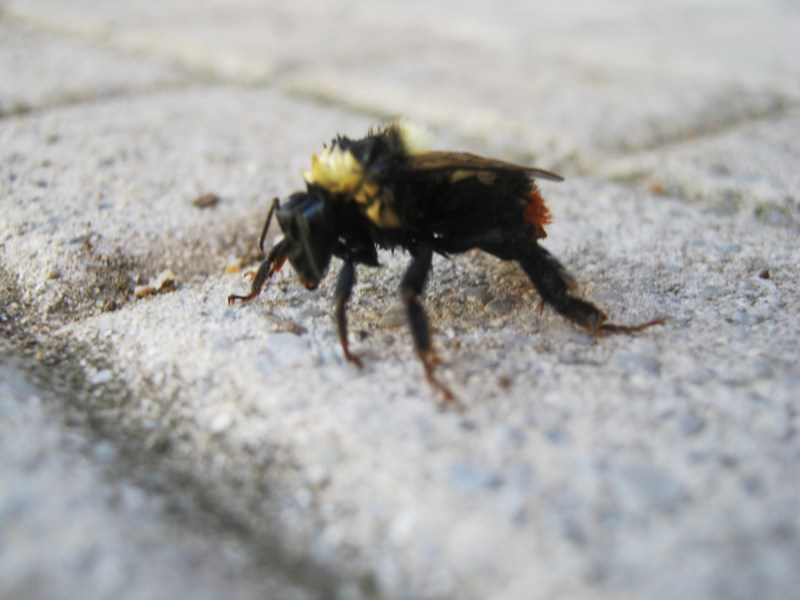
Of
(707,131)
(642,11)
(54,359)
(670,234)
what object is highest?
(642,11)

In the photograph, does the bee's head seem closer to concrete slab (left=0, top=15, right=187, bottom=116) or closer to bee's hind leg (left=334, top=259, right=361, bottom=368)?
bee's hind leg (left=334, top=259, right=361, bottom=368)

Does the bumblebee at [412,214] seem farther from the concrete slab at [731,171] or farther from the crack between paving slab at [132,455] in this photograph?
the concrete slab at [731,171]

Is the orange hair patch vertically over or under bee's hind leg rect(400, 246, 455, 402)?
over

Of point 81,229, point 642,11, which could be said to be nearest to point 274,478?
point 81,229

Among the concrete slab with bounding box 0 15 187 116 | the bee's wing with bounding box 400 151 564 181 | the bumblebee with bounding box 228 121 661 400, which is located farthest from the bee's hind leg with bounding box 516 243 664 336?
the concrete slab with bounding box 0 15 187 116

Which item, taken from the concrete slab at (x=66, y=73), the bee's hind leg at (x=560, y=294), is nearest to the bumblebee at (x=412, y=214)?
the bee's hind leg at (x=560, y=294)

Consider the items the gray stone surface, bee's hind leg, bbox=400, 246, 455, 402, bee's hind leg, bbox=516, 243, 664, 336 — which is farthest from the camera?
bee's hind leg, bbox=516, 243, 664, 336

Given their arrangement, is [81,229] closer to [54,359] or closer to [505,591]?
[54,359]

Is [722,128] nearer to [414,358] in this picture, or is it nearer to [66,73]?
[414,358]
